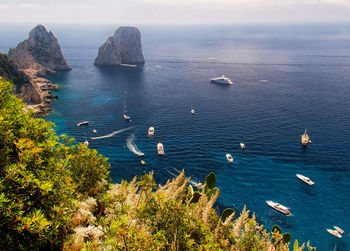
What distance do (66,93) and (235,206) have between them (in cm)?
12731

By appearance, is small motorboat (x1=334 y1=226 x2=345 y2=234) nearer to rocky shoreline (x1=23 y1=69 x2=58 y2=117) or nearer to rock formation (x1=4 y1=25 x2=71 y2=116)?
rocky shoreline (x1=23 y1=69 x2=58 y2=117)

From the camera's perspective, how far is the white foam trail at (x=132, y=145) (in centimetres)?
8483

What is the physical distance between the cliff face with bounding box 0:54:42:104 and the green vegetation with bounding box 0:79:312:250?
11053cm

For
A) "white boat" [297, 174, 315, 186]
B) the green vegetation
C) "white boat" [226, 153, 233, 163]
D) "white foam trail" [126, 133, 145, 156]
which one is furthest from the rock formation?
"white boat" [297, 174, 315, 186]

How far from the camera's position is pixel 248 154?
277ft

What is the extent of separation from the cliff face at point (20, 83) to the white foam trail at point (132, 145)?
63.3m

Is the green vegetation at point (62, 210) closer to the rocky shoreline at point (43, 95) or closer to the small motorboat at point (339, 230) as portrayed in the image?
the small motorboat at point (339, 230)

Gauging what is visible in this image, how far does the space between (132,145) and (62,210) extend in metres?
70.4

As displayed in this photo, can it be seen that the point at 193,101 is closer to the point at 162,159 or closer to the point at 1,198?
the point at 162,159

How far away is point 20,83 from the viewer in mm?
121938

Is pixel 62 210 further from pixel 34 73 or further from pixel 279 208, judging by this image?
pixel 34 73

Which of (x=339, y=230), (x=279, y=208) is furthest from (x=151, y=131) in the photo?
(x=339, y=230)

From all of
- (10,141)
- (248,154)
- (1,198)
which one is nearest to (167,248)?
(1,198)

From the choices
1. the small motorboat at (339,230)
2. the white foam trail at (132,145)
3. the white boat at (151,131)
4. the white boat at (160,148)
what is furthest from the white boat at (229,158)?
the small motorboat at (339,230)
